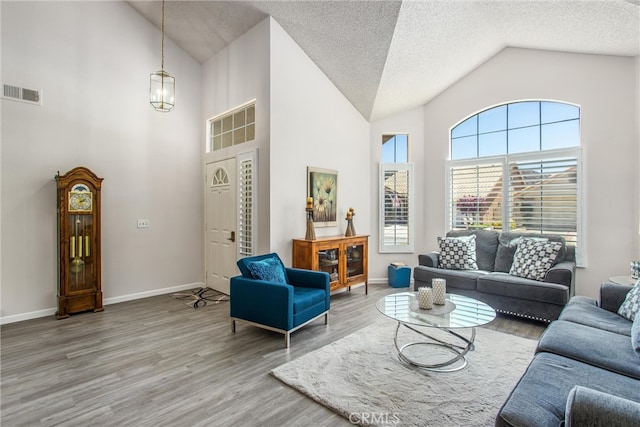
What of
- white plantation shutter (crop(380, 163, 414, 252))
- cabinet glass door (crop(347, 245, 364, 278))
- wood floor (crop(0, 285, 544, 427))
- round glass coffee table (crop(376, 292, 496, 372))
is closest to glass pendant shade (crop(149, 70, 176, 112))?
wood floor (crop(0, 285, 544, 427))

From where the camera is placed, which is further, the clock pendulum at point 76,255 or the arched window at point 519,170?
the arched window at point 519,170

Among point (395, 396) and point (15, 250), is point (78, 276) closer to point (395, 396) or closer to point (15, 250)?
point (15, 250)

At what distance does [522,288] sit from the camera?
3.77 meters

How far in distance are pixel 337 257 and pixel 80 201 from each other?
11.5 ft

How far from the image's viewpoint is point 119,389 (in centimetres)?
240

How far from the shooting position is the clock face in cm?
402

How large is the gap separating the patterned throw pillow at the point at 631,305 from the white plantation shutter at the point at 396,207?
10.7ft

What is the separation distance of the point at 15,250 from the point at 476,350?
5.33m

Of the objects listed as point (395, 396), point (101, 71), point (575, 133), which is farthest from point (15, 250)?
point (575, 133)

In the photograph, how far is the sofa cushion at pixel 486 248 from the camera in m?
4.64

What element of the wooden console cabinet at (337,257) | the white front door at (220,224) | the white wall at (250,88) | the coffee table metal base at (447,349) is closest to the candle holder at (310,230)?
the wooden console cabinet at (337,257)

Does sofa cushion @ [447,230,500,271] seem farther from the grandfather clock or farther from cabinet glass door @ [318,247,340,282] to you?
the grandfather clock

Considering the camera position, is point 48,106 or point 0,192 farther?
point 48,106

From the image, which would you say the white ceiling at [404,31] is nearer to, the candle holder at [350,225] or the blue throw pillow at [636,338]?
the candle holder at [350,225]
